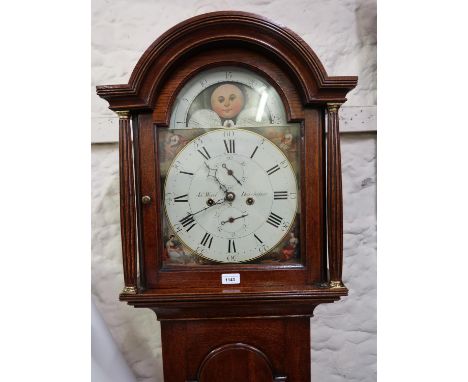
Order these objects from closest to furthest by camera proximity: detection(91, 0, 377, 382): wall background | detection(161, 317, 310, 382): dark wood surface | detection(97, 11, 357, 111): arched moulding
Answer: detection(97, 11, 357, 111): arched moulding → detection(161, 317, 310, 382): dark wood surface → detection(91, 0, 377, 382): wall background

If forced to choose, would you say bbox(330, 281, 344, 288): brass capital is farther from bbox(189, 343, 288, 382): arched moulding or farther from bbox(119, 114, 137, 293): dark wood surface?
bbox(119, 114, 137, 293): dark wood surface

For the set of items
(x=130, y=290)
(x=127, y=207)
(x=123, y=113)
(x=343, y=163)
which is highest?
(x=123, y=113)

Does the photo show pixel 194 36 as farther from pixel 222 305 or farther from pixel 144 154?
pixel 222 305

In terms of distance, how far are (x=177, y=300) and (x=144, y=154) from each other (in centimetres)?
39

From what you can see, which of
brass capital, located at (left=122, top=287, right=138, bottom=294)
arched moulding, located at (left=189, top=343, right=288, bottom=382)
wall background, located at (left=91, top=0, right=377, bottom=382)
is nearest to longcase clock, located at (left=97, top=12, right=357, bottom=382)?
brass capital, located at (left=122, top=287, right=138, bottom=294)

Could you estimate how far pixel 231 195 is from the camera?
0.98 m

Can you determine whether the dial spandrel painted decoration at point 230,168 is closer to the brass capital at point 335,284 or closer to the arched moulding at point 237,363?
the brass capital at point 335,284

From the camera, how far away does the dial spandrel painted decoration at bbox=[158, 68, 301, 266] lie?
0.98 m

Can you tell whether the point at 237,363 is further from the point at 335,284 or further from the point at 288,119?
the point at 288,119

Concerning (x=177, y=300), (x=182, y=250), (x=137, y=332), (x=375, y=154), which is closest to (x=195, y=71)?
(x=182, y=250)

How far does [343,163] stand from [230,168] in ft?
1.82

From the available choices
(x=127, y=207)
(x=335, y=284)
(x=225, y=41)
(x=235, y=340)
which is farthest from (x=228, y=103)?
(x=235, y=340)

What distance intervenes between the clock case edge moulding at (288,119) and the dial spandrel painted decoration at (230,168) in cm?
3

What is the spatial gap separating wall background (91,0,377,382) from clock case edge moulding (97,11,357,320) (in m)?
0.42
